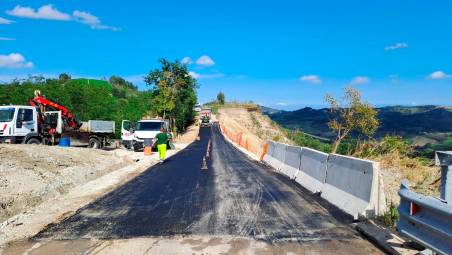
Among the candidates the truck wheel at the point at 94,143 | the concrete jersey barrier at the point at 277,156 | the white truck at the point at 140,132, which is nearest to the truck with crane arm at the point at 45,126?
the truck wheel at the point at 94,143

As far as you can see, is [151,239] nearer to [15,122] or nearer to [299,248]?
[299,248]

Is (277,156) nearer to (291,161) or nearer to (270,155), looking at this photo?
(270,155)

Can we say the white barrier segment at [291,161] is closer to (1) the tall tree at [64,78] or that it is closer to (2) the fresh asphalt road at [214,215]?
(2) the fresh asphalt road at [214,215]

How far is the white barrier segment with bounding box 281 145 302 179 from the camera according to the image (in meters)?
15.0

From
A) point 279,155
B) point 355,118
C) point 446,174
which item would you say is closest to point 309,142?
point 355,118

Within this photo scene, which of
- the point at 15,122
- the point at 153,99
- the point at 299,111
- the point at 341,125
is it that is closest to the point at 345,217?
the point at 15,122

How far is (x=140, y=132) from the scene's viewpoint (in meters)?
32.2

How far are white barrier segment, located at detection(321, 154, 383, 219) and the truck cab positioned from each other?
18.9m

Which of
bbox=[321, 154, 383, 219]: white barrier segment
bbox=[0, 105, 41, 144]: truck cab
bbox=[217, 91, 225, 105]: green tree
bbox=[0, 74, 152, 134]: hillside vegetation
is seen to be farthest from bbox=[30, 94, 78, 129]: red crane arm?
bbox=[217, 91, 225, 105]: green tree

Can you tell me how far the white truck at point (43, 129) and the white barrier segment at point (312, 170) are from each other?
1691 cm

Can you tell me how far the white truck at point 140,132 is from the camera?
32.1 m

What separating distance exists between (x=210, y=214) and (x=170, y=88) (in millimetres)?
55271

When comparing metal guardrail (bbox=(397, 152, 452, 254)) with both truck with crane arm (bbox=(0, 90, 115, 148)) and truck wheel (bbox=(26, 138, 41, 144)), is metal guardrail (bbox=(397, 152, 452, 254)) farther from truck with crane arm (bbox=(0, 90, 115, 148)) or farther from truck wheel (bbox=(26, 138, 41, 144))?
truck wheel (bbox=(26, 138, 41, 144))

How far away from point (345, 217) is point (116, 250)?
450cm
